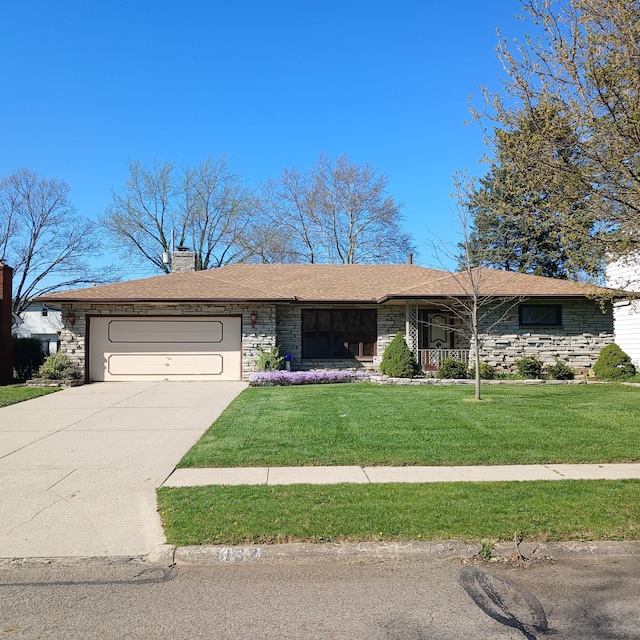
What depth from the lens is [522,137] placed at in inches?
225

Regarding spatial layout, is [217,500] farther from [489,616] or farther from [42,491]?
[489,616]

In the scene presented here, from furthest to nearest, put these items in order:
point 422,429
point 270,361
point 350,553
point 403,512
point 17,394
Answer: point 270,361 < point 17,394 < point 422,429 < point 403,512 < point 350,553

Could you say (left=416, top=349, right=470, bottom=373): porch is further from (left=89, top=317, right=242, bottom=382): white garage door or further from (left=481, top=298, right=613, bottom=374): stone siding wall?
(left=89, top=317, right=242, bottom=382): white garage door

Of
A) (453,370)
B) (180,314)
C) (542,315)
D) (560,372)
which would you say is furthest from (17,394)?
(542,315)

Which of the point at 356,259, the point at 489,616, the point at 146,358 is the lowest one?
the point at 489,616

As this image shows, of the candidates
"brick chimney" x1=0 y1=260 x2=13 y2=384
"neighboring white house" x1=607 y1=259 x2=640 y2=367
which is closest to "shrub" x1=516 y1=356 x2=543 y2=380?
"neighboring white house" x1=607 y1=259 x2=640 y2=367

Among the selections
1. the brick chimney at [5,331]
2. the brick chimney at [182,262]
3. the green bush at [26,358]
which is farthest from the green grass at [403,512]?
the brick chimney at [182,262]

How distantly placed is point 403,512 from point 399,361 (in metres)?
11.3

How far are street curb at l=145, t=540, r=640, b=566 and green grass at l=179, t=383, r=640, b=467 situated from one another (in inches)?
100

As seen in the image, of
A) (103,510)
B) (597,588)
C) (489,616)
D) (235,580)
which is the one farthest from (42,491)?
(597,588)

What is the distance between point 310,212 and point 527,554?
32.5 meters

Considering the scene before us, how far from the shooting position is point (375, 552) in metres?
4.25

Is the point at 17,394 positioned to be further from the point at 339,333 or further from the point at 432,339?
the point at 432,339

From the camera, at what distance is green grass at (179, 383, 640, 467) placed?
7055 millimetres
